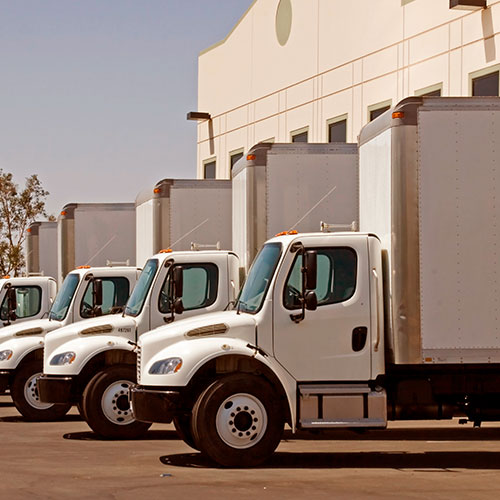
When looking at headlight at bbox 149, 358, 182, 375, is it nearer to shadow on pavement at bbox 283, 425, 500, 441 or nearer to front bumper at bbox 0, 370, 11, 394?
shadow on pavement at bbox 283, 425, 500, 441

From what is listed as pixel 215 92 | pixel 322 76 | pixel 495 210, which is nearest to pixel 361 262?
pixel 495 210

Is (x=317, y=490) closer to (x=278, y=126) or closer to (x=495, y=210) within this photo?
(x=495, y=210)

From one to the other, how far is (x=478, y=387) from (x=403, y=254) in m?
1.64

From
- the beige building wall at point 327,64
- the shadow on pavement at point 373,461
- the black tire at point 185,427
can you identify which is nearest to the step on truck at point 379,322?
the shadow on pavement at point 373,461

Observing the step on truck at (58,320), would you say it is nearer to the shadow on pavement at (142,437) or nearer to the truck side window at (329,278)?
the shadow on pavement at (142,437)

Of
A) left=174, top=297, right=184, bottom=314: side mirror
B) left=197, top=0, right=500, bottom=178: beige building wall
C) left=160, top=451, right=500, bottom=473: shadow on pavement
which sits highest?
left=197, top=0, right=500, bottom=178: beige building wall

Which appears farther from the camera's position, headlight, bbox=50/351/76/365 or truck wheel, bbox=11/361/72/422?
truck wheel, bbox=11/361/72/422

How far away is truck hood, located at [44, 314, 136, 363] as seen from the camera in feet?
54.6

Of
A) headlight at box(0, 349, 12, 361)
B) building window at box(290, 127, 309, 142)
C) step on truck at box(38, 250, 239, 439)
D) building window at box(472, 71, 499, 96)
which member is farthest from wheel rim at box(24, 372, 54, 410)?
building window at box(290, 127, 309, 142)

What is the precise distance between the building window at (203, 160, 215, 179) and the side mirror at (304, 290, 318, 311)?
26.2 metres

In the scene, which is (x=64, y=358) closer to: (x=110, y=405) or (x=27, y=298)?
(x=110, y=405)

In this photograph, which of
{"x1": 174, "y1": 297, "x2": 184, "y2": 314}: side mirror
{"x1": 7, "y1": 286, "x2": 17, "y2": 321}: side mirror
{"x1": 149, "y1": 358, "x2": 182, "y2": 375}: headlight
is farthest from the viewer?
{"x1": 7, "y1": 286, "x2": 17, "y2": 321}: side mirror

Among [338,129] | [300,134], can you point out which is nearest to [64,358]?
[338,129]

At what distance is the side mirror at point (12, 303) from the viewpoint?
855 inches
